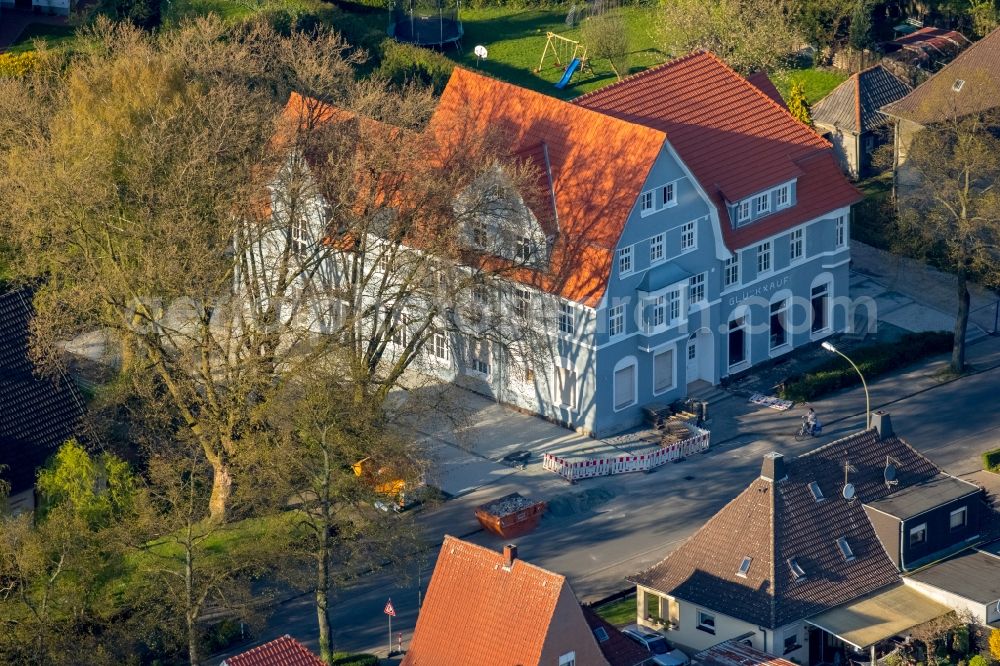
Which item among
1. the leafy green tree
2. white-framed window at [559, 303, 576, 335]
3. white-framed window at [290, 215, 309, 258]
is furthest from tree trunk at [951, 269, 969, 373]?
white-framed window at [290, 215, 309, 258]

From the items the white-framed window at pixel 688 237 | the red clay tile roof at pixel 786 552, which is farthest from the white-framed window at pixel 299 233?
the red clay tile roof at pixel 786 552

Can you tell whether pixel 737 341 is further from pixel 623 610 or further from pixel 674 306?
pixel 623 610

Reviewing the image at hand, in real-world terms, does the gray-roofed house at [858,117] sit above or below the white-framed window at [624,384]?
above

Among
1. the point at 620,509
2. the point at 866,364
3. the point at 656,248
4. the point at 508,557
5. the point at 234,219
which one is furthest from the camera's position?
the point at 866,364

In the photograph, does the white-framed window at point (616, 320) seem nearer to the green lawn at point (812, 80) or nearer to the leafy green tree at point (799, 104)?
the leafy green tree at point (799, 104)

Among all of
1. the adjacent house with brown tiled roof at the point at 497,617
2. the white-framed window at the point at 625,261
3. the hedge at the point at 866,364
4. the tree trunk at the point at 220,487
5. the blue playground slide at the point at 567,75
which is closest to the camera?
the adjacent house with brown tiled roof at the point at 497,617

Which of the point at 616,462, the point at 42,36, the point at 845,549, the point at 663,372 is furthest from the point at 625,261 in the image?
the point at 42,36
